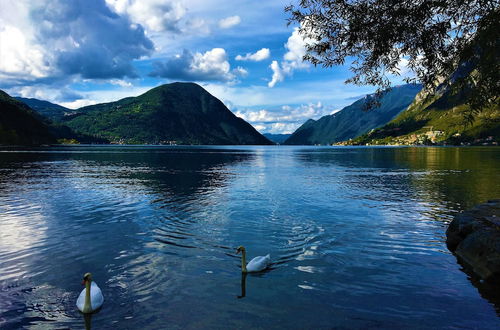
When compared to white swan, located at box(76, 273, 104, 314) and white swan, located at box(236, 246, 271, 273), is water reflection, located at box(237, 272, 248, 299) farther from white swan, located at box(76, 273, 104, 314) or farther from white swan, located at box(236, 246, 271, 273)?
white swan, located at box(76, 273, 104, 314)

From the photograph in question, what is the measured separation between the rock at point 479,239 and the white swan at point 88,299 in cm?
1882

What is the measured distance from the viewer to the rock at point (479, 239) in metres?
17.3

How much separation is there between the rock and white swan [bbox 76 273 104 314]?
1882cm

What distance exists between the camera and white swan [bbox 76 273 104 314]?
13516 millimetres

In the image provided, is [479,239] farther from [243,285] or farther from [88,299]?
[88,299]

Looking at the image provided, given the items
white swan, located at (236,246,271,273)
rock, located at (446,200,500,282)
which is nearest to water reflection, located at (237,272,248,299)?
white swan, located at (236,246,271,273)

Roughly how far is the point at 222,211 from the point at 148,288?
1879 cm

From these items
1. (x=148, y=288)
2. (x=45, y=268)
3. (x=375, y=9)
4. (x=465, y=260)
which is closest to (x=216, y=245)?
(x=148, y=288)

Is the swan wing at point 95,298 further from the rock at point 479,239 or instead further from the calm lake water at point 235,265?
the rock at point 479,239

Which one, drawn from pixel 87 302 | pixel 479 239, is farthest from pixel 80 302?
pixel 479 239

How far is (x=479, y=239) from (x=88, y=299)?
21.2 metres

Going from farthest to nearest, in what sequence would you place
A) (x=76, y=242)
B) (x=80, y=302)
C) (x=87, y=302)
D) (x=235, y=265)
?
1. (x=76, y=242)
2. (x=235, y=265)
3. (x=80, y=302)
4. (x=87, y=302)

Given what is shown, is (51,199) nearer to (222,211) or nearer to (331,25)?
(222,211)

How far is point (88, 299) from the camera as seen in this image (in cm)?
1366
